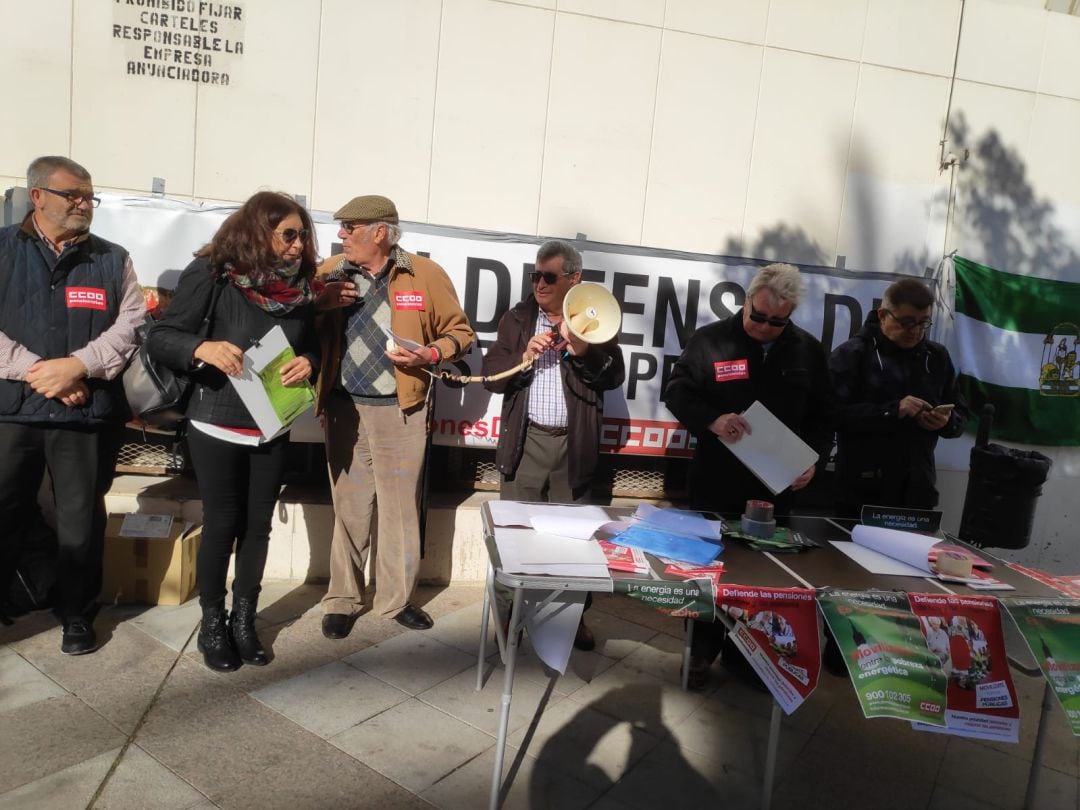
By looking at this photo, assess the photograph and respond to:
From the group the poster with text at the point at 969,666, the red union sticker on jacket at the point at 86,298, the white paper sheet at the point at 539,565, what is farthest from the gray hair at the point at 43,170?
the poster with text at the point at 969,666

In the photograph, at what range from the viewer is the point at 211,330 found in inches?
123

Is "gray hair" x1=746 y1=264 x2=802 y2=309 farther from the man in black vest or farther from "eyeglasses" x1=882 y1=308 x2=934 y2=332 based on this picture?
the man in black vest

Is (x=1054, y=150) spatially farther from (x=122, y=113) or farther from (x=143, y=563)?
(x=143, y=563)

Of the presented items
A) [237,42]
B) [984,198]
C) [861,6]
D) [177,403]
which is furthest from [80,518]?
[984,198]

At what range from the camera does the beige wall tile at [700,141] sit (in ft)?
15.4

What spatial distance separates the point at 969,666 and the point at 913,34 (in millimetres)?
4242

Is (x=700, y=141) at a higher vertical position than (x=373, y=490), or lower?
higher

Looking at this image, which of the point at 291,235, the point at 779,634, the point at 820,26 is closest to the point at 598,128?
the point at 820,26

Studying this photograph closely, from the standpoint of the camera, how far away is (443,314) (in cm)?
371

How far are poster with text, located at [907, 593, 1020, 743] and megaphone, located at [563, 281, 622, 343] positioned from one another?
1.61 m

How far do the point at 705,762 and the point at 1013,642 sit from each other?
213 cm

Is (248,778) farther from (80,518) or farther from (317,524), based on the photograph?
(317,524)

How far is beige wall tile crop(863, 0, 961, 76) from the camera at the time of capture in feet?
16.1

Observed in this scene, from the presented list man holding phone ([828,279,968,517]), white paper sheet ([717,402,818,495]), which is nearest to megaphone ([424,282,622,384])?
white paper sheet ([717,402,818,495])
